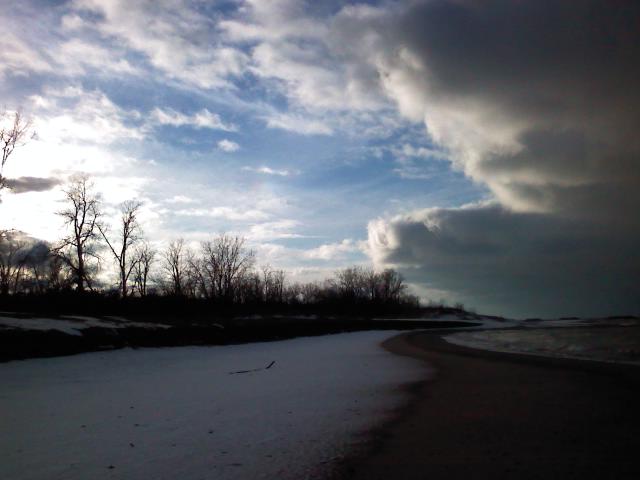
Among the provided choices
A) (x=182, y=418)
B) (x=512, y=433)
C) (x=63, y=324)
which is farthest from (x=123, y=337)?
(x=512, y=433)

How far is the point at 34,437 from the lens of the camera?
548 cm

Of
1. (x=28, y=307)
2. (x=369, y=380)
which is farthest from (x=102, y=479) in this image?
(x=28, y=307)

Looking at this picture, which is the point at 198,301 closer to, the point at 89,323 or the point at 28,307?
the point at 28,307

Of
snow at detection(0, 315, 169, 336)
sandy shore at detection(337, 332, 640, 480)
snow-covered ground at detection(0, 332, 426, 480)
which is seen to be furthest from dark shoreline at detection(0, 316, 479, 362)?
sandy shore at detection(337, 332, 640, 480)

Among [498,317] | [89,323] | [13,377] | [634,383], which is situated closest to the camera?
[634,383]

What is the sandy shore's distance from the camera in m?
4.19

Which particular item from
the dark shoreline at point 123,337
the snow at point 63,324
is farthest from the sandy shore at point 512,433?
the snow at point 63,324

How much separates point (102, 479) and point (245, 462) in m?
1.34

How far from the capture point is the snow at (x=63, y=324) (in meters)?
13.6

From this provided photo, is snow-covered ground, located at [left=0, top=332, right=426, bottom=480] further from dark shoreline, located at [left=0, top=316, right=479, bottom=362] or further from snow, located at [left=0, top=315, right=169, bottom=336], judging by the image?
snow, located at [left=0, top=315, right=169, bottom=336]

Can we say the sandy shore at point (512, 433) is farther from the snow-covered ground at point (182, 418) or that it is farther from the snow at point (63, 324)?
the snow at point (63, 324)

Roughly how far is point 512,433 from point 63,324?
15.2 meters

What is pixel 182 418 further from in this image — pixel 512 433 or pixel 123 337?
pixel 123 337

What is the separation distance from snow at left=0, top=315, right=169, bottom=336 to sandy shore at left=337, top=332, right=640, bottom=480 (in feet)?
40.1
